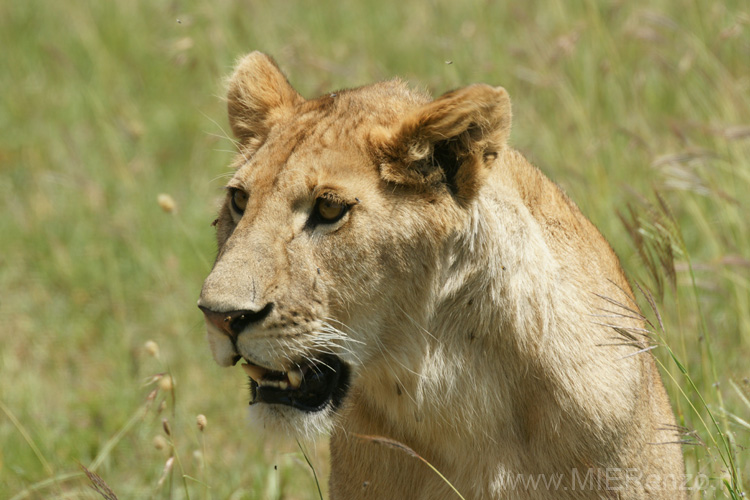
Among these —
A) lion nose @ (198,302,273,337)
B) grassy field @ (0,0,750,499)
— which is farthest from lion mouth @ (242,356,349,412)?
grassy field @ (0,0,750,499)

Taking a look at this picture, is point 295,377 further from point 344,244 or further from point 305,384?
point 344,244

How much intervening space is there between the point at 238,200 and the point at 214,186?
3.97 meters

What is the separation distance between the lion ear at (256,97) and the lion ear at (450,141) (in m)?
0.61

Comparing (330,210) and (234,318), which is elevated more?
(330,210)

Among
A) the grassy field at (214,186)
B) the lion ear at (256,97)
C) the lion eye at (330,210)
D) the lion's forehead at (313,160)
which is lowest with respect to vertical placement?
the grassy field at (214,186)

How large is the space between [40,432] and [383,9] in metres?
5.51

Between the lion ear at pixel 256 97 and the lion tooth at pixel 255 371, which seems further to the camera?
the lion ear at pixel 256 97

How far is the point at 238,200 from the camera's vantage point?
300 cm

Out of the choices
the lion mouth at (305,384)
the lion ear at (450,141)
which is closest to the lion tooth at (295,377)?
the lion mouth at (305,384)

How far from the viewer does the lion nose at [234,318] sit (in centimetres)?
256

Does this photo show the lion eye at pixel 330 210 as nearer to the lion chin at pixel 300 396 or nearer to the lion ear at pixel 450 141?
the lion ear at pixel 450 141

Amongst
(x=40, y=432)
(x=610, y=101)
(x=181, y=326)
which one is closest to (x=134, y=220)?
(x=181, y=326)

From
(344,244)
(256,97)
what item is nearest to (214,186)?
(256,97)

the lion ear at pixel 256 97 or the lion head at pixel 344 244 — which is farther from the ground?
the lion ear at pixel 256 97
